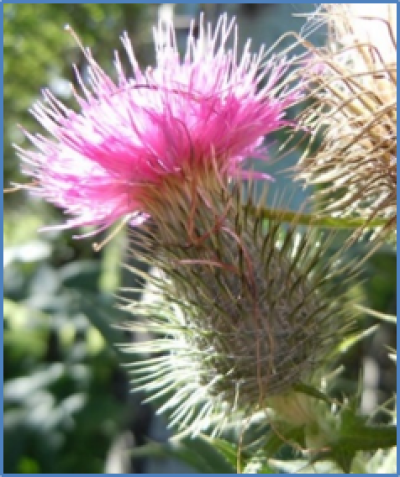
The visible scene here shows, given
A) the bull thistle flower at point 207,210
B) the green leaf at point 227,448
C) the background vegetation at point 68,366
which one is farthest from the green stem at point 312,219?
the background vegetation at point 68,366

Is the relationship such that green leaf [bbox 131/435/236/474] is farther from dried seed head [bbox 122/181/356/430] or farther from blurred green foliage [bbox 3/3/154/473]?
blurred green foliage [bbox 3/3/154/473]

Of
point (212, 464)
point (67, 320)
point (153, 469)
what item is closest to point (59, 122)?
point (212, 464)

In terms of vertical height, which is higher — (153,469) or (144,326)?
(144,326)

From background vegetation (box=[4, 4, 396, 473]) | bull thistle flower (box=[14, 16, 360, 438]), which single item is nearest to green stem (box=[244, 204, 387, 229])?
bull thistle flower (box=[14, 16, 360, 438])

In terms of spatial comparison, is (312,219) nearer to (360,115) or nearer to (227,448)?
(360,115)

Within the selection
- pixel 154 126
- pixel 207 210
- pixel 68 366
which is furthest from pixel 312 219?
pixel 68 366

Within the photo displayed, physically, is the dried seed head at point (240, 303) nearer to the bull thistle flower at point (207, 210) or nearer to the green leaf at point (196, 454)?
the bull thistle flower at point (207, 210)

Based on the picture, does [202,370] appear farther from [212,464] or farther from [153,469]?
[153,469]
